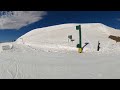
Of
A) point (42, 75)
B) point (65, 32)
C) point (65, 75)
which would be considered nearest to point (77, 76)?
point (65, 75)
